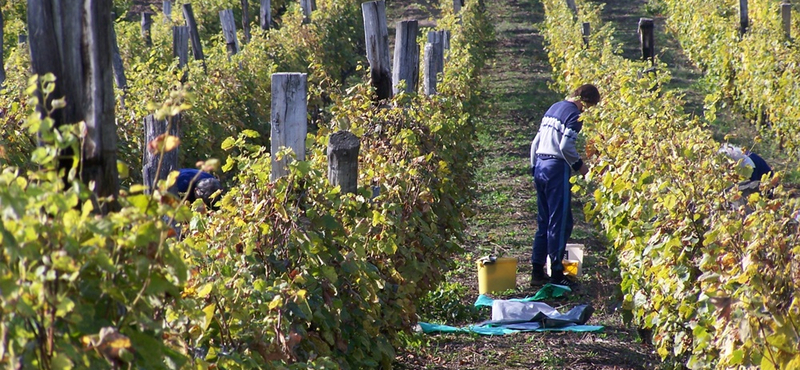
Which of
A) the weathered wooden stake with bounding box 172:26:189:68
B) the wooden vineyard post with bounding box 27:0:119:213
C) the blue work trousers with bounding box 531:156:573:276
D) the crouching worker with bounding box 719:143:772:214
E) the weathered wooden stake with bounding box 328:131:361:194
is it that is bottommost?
the blue work trousers with bounding box 531:156:573:276

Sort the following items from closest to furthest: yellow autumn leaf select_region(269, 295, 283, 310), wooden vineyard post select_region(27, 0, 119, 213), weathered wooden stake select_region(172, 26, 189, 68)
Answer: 1. wooden vineyard post select_region(27, 0, 119, 213)
2. yellow autumn leaf select_region(269, 295, 283, 310)
3. weathered wooden stake select_region(172, 26, 189, 68)

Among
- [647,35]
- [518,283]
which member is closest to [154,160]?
[518,283]

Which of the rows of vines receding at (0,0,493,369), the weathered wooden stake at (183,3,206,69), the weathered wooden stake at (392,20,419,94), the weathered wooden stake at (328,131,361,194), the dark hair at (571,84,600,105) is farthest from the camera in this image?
the weathered wooden stake at (183,3,206,69)

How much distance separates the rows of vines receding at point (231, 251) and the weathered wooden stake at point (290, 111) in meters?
0.12

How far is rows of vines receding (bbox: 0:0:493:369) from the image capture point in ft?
5.14

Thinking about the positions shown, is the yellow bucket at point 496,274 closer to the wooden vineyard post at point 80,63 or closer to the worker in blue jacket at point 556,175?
the worker in blue jacket at point 556,175

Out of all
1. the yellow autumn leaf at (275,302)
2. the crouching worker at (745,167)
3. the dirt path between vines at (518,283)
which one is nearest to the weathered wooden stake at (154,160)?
the dirt path between vines at (518,283)

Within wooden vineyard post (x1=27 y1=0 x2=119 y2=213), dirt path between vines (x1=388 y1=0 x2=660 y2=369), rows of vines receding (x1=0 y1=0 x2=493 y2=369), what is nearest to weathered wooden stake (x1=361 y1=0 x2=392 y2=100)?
rows of vines receding (x1=0 y1=0 x2=493 y2=369)

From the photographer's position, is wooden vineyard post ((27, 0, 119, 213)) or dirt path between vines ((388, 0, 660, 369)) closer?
wooden vineyard post ((27, 0, 119, 213))

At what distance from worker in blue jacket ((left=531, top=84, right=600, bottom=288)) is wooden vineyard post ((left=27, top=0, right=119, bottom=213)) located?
464cm

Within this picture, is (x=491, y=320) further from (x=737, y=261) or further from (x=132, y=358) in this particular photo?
(x=132, y=358)

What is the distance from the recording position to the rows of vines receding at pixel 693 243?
278cm

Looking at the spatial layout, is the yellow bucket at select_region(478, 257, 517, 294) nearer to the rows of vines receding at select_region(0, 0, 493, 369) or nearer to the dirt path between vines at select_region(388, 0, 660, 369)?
the dirt path between vines at select_region(388, 0, 660, 369)

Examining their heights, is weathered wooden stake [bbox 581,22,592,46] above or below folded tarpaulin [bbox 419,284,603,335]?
above
